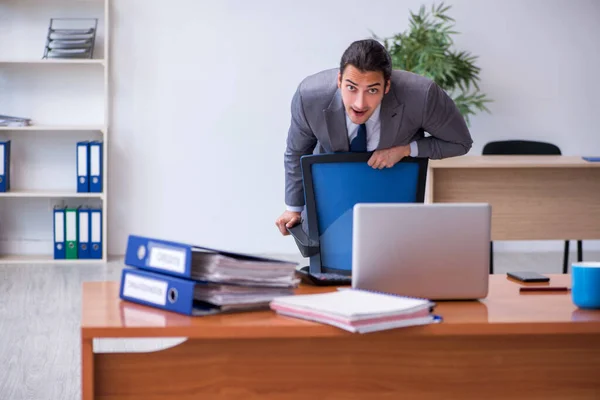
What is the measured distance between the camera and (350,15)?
609 cm

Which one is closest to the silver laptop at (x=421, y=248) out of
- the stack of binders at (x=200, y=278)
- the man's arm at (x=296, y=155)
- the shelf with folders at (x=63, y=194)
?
the stack of binders at (x=200, y=278)

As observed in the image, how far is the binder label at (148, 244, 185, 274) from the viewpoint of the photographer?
171cm

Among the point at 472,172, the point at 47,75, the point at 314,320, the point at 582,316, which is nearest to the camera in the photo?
the point at 314,320

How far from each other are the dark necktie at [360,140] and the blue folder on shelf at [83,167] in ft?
10.3

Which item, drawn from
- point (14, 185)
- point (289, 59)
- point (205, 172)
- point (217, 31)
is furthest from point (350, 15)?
point (14, 185)

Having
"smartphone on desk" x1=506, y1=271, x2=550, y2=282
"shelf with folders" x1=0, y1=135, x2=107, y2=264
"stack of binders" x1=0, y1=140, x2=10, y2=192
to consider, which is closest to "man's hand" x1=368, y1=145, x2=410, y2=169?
"smartphone on desk" x1=506, y1=271, x2=550, y2=282

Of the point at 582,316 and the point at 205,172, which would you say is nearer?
the point at 582,316

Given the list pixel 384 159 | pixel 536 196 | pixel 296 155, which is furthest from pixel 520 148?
pixel 384 159

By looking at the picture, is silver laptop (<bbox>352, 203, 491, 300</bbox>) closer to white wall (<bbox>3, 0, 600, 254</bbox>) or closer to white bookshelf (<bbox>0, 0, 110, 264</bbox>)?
white bookshelf (<bbox>0, 0, 110, 264</bbox>)

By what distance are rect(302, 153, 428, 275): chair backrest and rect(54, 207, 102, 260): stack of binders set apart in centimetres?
320

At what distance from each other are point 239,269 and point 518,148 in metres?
3.91

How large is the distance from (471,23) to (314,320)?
4.88 m

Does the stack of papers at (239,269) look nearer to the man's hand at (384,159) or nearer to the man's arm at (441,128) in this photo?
the man's hand at (384,159)

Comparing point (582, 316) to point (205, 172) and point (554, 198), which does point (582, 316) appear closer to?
point (554, 198)
